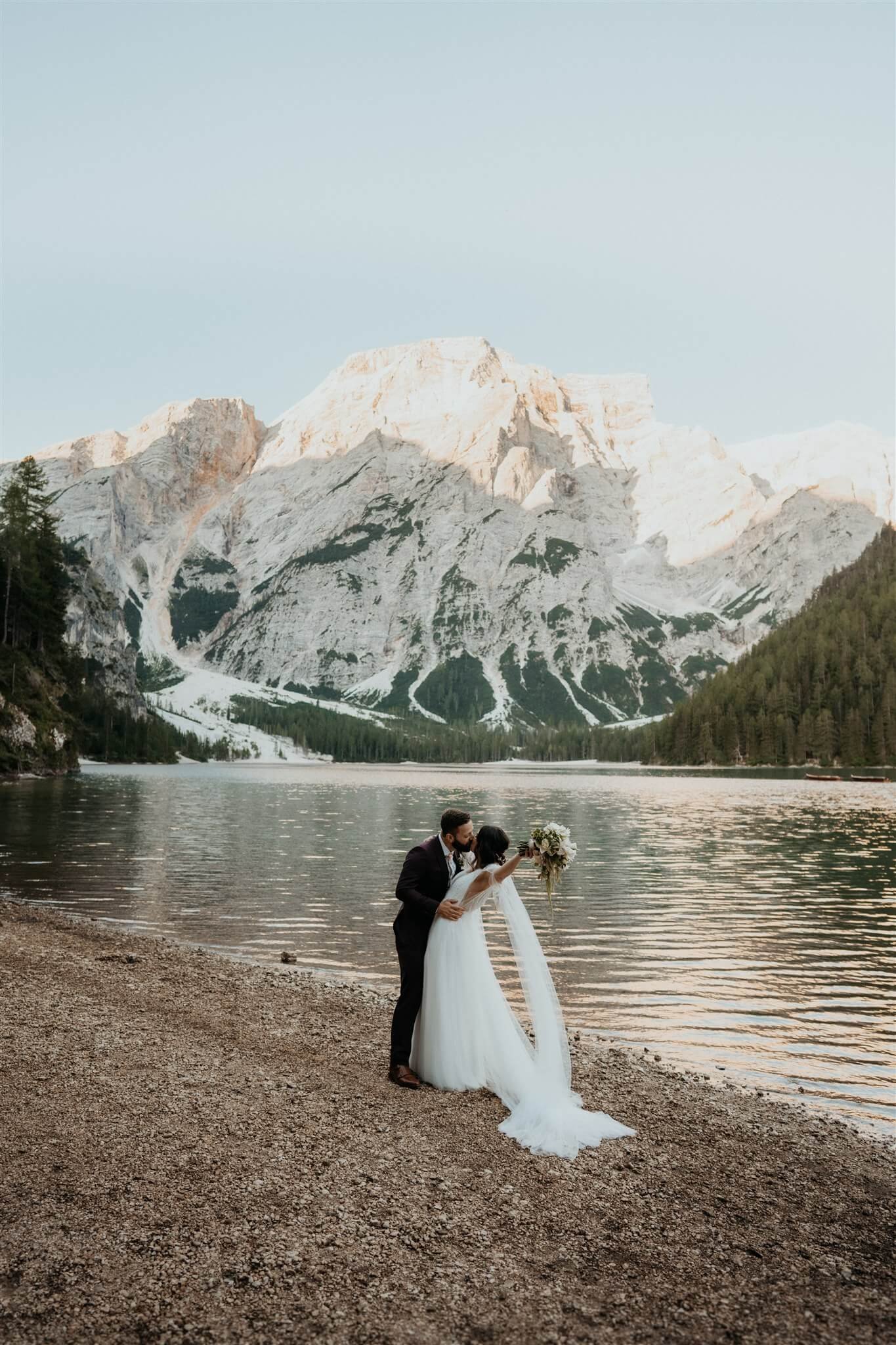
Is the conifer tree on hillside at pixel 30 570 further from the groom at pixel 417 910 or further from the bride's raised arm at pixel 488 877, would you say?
the bride's raised arm at pixel 488 877

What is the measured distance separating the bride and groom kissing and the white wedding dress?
0.01 metres

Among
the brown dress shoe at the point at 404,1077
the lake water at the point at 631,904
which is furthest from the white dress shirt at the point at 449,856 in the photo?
the lake water at the point at 631,904

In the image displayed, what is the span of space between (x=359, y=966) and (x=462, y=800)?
87.1 metres

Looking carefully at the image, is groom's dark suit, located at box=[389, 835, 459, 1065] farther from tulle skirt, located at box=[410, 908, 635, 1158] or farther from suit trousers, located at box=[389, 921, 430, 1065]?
tulle skirt, located at box=[410, 908, 635, 1158]

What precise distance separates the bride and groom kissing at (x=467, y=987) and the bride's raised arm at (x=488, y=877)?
0.05 feet

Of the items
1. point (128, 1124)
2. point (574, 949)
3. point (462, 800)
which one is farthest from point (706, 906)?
point (462, 800)

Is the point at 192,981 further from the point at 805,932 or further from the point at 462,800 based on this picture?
the point at 462,800

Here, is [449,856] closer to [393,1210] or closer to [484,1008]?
[484,1008]

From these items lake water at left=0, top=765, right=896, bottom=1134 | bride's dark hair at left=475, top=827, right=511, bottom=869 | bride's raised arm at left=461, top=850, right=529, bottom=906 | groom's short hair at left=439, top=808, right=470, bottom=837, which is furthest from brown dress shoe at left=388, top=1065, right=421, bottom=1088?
lake water at left=0, top=765, right=896, bottom=1134

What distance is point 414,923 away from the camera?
15.3m

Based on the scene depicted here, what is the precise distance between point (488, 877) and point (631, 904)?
26.9 metres

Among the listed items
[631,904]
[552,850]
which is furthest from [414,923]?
[631,904]

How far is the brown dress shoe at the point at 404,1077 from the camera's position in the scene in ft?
48.7

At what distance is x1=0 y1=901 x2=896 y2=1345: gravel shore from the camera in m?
7.98
